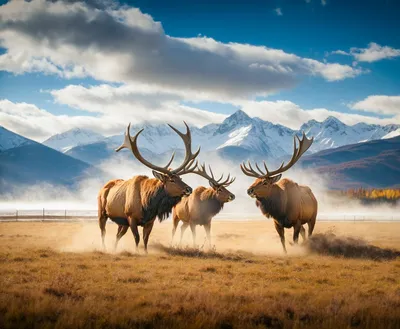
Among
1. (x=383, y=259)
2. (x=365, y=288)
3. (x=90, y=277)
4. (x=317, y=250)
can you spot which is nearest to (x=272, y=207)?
(x=317, y=250)

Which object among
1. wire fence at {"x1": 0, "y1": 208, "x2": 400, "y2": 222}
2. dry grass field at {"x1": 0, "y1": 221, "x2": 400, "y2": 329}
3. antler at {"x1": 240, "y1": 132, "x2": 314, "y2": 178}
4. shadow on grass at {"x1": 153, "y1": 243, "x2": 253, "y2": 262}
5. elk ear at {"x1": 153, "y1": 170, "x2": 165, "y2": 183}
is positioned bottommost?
wire fence at {"x1": 0, "y1": 208, "x2": 400, "y2": 222}

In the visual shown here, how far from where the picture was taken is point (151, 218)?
47.6ft

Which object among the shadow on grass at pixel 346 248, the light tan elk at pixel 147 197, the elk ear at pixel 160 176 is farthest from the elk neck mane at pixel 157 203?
the shadow on grass at pixel 346 248

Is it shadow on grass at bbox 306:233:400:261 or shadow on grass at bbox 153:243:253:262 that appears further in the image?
shadow on grass at bbox 306:233:400:261

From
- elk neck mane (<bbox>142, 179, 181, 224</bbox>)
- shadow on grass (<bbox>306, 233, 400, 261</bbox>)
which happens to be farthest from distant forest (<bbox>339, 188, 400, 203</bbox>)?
elk neck mane (<bbox>142, 179, 181, 224</bbox>)

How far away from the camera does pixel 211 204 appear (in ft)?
58.9

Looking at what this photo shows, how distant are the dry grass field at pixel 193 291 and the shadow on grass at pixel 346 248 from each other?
2.79ft

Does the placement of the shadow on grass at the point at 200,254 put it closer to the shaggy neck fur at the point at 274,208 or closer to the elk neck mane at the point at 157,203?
the elk neck mane at the point at 157,203

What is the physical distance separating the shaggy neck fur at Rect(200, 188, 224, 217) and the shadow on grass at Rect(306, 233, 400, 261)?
404 centimetres

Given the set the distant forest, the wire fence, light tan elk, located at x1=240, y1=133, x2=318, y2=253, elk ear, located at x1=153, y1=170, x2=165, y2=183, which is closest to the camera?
elk ear, located at x1=153, y1=170, x2=165, y2=183

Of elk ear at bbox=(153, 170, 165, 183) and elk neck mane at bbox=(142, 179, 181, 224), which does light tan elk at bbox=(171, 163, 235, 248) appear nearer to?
elk ear at bbox=(153, 170, 165, 183)

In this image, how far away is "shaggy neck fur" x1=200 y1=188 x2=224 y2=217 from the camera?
58.6 feet

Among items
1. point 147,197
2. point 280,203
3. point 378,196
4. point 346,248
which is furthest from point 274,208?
point 378,196

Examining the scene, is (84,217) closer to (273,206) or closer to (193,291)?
(273,206)
